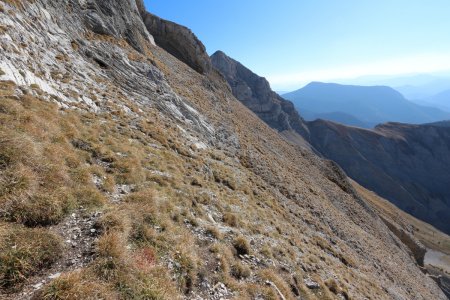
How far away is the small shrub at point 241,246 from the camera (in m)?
12.5

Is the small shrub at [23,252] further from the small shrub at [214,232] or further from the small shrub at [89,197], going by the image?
the small shrub at [214,232]

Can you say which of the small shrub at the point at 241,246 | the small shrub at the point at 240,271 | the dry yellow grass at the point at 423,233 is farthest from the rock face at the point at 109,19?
the dry yellow grass at the point at 423,233

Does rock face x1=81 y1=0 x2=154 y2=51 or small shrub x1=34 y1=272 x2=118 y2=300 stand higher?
rock face x1=81 y1=0 x2=154 y2=51

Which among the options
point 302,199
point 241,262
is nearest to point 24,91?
point 241,262

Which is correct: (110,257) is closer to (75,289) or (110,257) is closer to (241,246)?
(75,289)

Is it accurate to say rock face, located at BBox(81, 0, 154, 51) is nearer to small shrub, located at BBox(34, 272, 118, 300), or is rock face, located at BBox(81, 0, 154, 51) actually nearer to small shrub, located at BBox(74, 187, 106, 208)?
small shrub, located at BBox(74, 187, 106, 208)

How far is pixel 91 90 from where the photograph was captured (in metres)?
20.5

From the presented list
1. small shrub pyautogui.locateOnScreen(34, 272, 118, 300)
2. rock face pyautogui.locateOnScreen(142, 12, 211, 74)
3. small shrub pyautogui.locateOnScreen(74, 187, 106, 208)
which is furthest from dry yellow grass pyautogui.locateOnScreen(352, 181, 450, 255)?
small shrub pyautogui.locateOnScreen(34, 272, 118, 300)

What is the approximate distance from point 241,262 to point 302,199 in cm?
2547

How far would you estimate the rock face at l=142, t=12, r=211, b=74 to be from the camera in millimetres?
67113

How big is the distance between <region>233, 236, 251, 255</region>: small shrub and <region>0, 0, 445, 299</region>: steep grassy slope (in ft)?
0.28

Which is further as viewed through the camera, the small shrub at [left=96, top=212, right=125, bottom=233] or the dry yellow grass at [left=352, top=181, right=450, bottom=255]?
the dry yellow grass at [left=352, top=181, right=450, bottom=255]

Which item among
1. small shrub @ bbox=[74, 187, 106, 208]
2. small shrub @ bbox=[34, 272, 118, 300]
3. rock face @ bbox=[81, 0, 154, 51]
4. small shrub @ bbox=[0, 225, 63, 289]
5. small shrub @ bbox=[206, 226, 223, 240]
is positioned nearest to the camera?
small shrub @ bbox=[34, 272, 118, 300]

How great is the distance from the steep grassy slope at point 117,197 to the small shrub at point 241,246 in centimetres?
8
